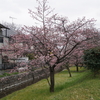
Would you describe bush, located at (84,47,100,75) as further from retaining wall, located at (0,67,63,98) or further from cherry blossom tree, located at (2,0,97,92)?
retaining wall, located at (0,67,63,98)

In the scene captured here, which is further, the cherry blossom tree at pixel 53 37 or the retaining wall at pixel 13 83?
the retaining wall at pixel 13 83

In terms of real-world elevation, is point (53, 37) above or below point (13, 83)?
above

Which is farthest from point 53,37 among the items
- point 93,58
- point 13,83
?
point 13,83

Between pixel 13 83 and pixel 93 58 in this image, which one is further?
pixel 13 83

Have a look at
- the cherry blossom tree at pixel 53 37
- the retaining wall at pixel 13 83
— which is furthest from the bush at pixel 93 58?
the retaining wall at pixel 13 83

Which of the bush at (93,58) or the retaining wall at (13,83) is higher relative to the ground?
the bush at (93,58)

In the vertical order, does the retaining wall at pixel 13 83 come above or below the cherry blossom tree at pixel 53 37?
below

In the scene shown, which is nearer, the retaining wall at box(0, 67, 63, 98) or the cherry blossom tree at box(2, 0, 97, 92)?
the cherry blossom tree at box(2, 0, 97, 92)

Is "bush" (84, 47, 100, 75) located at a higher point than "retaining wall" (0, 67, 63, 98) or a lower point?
higher

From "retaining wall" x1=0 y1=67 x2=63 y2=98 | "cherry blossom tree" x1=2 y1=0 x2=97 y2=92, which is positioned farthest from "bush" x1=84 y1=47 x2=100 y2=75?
"retaining wall" x1=0 y1=67 x2=63 y2=98

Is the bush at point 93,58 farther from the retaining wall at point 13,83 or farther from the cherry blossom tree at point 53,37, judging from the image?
the retaining wall at point 13,83

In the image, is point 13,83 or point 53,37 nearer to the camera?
point 53,37

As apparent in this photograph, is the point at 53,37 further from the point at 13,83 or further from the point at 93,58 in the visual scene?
the point at 13,83

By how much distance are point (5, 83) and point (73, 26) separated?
9211 millimetres
